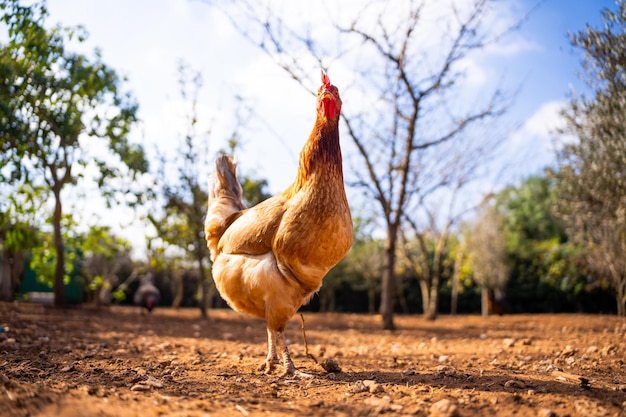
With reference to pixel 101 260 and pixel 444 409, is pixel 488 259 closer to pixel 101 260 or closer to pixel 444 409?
pixel 101 260

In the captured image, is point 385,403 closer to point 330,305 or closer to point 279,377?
point 279,377

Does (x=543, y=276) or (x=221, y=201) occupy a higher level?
(x=221, y=201)

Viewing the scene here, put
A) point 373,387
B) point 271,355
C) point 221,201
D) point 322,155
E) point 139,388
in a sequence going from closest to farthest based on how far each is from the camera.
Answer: point 139,388 < point 373,387 < point 322,155 < point 271,355 < point 221,201

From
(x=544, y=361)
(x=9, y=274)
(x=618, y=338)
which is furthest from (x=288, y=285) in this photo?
(x=9, y=274)

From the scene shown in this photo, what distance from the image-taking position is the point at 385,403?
272cm

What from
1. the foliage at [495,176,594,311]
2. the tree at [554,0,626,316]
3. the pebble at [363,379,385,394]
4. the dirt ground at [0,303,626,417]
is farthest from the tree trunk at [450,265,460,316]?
the pebble at [363,379,385,394]

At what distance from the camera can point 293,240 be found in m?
3.88

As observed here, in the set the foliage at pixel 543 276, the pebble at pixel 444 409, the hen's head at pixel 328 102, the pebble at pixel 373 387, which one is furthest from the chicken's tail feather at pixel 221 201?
the foliage at pixel 543 276

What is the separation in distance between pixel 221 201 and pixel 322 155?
69.2 inches

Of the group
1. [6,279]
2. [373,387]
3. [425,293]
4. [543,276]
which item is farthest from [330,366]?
[543,276]

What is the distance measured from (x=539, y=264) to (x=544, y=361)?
1618 centimetres

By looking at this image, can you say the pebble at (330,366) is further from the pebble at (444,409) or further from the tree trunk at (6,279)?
the tree trunk at (6,279)

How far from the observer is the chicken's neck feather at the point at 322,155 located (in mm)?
4016

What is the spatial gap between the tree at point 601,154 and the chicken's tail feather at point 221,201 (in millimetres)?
4952
